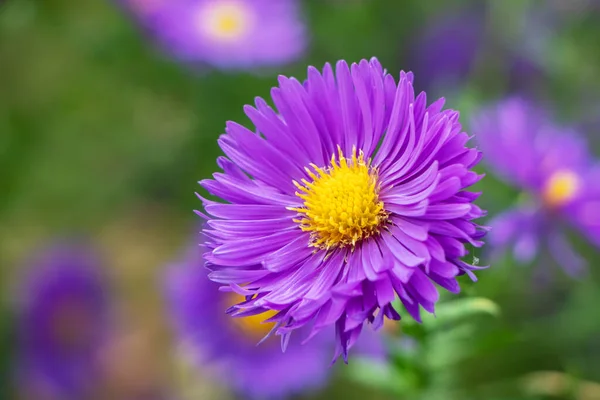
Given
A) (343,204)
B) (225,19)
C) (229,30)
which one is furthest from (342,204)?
(225,19)

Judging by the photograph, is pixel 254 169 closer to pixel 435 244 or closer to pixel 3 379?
pixel 435 244

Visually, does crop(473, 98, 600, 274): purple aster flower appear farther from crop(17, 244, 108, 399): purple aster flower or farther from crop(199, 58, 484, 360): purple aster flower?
crop(17, 244, 108, 399): purple aster flower

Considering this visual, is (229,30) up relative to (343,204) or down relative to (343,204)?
up

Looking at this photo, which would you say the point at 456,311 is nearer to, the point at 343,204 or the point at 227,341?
the point at 343,204

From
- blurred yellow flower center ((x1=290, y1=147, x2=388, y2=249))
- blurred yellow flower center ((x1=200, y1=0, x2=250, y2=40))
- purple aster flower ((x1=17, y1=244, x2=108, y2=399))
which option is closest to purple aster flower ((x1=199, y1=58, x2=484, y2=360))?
blurred yellow flower center ((x1=290, y1=147, x2=388, y2=249))

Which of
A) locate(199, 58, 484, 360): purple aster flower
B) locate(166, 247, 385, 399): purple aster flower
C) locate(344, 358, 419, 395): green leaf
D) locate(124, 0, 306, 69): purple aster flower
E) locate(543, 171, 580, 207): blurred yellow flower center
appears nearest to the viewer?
locate(199, 58, 484, 360): purple aster flower

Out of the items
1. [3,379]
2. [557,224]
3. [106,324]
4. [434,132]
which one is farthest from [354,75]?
[3,379]
